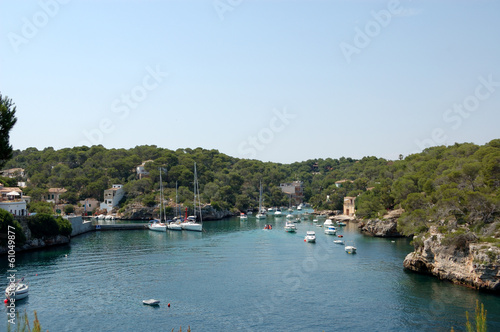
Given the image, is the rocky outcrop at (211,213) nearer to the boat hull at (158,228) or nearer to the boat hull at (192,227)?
the boat hull at (192,227)

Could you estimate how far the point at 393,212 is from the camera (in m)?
70.8

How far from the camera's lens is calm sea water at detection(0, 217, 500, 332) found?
27.4 m

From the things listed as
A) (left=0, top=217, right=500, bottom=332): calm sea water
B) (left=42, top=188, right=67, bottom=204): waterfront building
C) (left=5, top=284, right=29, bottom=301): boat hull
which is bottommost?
(left=0, top=217, right=500, bottom=332): calm sea water

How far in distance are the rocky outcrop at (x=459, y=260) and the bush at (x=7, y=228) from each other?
42.6m

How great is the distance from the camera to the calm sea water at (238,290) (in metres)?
27.4

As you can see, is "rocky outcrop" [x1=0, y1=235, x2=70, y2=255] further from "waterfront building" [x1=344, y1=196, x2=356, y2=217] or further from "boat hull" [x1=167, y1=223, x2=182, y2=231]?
"waterfront building" [x1=344, y1=196, x2=356, y2=217]

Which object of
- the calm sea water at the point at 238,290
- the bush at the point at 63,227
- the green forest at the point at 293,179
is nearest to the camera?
the calm sea water at the point at 238,290

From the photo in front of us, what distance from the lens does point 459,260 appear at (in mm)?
35281

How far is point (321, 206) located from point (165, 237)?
2344 inches

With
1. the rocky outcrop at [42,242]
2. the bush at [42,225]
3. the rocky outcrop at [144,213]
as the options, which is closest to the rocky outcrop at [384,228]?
the rocky outcrop at [144,213]

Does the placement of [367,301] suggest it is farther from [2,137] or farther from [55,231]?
[55,231]

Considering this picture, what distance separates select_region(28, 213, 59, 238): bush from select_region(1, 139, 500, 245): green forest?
86.3 feet

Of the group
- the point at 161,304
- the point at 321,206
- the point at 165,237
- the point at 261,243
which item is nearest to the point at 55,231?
the point at 165,237

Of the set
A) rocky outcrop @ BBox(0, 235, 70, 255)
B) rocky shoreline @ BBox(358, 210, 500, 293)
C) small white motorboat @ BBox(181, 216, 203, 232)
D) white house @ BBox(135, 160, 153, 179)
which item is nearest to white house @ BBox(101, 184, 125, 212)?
white house @ BBox(135, 160, 153, 179)
